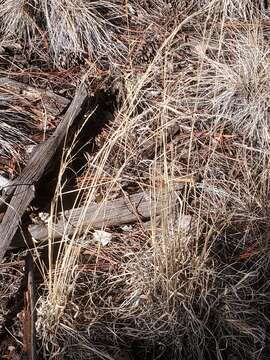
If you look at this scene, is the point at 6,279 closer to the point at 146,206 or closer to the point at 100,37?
the point at 146,206

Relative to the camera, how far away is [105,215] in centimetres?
313

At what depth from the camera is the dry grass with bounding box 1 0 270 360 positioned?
2.82 meters

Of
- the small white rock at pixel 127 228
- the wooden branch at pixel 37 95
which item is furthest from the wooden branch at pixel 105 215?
the wooden branch at pixel 37 95

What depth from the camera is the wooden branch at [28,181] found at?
293 cm

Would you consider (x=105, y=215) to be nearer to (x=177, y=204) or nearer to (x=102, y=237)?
(x=102, y=237)

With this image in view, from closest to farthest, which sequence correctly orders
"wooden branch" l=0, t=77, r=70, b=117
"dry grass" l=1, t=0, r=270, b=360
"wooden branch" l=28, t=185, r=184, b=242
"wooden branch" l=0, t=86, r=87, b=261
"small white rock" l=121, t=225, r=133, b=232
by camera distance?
1. "dry grass" l=1, t=0, r=270, b=360
2. "wooden branch" l=0, t=86, r=87, b=261
3. "wooden branch" l=28, t=185, r=184, b=242
4. "small white rock" l=121, t=225, r=133, b=232
5. "wooden branch" l=0, t=77, r=70, b=117

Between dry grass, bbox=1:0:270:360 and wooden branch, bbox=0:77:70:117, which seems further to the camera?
wooden branch, bbox=0:77:70:117

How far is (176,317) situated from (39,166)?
101cm

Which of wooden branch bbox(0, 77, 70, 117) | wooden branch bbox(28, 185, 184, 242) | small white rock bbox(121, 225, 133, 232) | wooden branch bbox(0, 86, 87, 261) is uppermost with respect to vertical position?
wooden branch bbox(0, 77, 70, 117)

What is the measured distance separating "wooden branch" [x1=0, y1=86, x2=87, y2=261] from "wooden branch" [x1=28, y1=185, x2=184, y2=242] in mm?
129

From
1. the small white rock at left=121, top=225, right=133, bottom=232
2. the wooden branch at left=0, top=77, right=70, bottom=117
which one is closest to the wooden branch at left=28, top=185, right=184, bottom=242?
the small white rock at left=121, top=225, right=133, bottom=232

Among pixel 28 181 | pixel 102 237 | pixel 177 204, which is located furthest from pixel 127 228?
pixel 28 181

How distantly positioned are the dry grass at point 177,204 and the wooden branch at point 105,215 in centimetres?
6

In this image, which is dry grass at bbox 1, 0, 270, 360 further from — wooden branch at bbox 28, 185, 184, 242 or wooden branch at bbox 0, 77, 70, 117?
wooden branch at bbox 0, 77, 70, 117
